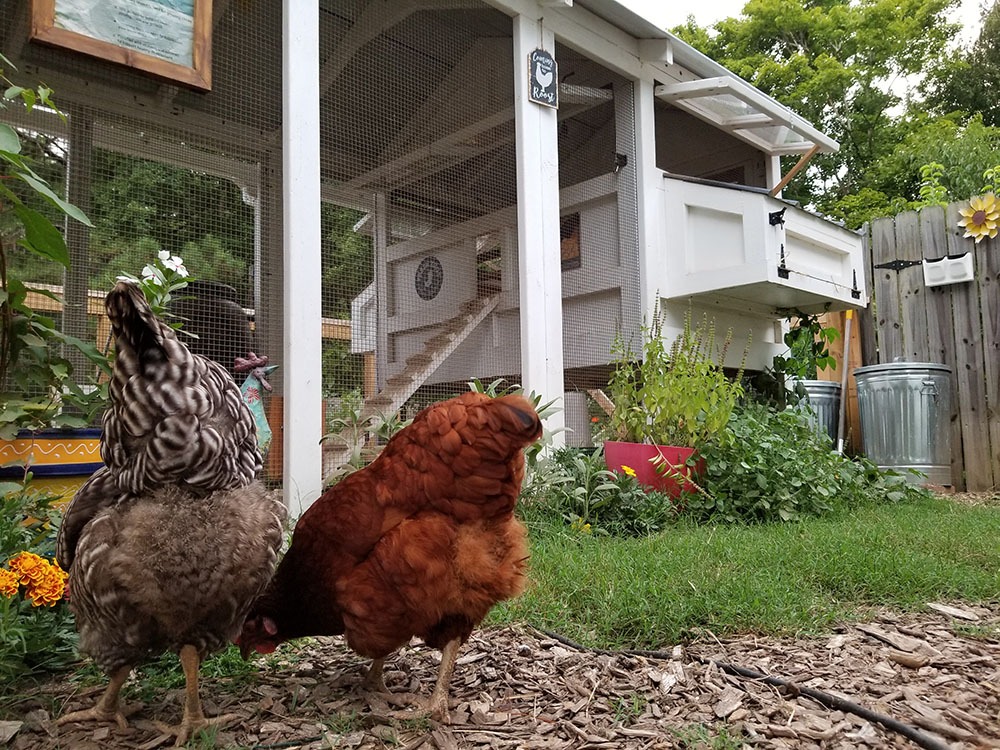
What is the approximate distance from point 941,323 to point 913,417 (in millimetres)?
995

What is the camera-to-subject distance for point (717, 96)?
559cm

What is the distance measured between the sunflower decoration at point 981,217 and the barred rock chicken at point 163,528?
6.24 metres

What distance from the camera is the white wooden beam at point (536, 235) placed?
14.5 feet

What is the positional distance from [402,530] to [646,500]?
2431 millimetres

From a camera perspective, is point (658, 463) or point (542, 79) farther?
point (542, 79)

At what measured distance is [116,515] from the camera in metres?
1.60

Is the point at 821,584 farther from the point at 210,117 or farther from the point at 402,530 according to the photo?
the point at 210,117

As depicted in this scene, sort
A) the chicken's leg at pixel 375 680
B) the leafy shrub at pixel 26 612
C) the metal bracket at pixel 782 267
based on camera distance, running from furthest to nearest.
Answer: the metal bracket at pixel 782 267, the chicken's leg at pixel 375 680, the leafy shrub at pixel 26 612

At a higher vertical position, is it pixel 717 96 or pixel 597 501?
pixel 717 96

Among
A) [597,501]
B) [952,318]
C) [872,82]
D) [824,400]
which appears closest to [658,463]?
[597,501]

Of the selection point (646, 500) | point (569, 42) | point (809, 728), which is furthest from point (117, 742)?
point (569, 42)

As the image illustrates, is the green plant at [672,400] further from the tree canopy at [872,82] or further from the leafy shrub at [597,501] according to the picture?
Result: the tree canopy at [872,82]

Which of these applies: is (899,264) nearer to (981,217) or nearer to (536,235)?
(981,217)

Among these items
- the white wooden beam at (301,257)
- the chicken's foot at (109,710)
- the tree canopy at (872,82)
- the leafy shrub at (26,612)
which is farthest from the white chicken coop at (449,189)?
the tree canopy at (872,82)
